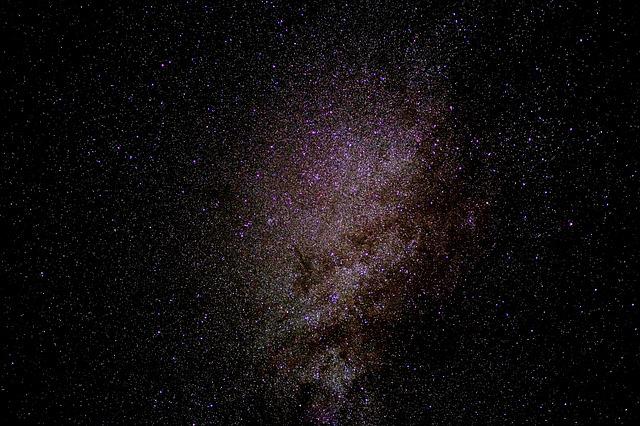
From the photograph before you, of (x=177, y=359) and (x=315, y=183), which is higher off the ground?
(x=315, y=183)

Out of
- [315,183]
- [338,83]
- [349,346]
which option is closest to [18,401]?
[349,346]

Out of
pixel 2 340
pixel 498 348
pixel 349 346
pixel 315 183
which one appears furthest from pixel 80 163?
pixel 498 348

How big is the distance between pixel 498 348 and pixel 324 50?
1289mm

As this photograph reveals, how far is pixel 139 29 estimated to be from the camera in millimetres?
934

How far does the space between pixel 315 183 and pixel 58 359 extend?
1.15 metres

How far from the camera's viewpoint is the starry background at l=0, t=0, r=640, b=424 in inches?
37.3

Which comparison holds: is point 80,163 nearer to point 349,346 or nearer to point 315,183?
point 315,183

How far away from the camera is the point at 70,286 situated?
0.98 m

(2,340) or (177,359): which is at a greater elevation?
(2,340)

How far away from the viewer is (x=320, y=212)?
100 cm

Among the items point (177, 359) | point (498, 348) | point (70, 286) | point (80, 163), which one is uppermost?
point (80, 163)

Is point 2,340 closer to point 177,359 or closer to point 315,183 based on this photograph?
point 177,359

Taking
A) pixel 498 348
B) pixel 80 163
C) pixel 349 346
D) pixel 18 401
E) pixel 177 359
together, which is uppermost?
pixel 80 163

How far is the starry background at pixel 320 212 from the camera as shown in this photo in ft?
3.11
